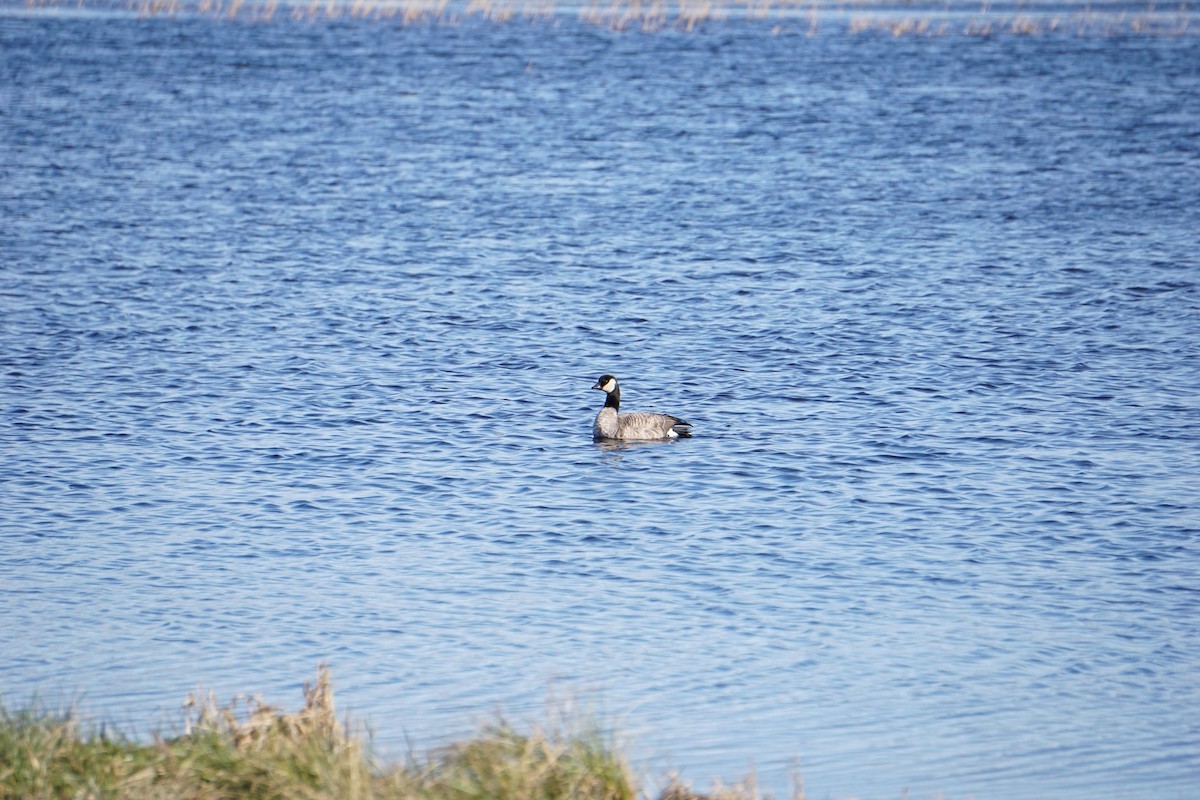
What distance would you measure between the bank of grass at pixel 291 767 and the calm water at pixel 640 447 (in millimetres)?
1242

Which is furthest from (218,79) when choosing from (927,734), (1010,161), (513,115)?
(927,734)

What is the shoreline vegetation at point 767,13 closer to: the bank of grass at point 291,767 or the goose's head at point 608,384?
the goose's head at point 608,384

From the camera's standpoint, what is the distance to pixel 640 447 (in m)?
20.8

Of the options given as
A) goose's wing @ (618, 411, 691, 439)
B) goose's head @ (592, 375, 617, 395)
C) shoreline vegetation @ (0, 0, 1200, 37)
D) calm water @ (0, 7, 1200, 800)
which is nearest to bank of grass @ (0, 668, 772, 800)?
calm water @ (0, 7, 1200, 800)

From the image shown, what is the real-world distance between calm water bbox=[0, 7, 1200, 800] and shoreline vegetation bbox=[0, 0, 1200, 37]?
25211mm

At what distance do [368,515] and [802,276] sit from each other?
15756 mm

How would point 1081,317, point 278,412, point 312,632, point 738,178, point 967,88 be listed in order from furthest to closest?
point 967,88, point 738,178, point 1081,317, point 278,412, point 312,632

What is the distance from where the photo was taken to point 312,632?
14.1 m

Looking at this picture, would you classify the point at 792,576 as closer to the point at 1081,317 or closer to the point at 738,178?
the point at 1081,317

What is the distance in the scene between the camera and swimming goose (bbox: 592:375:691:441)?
20875 millimetres

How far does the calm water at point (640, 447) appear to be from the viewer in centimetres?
1292

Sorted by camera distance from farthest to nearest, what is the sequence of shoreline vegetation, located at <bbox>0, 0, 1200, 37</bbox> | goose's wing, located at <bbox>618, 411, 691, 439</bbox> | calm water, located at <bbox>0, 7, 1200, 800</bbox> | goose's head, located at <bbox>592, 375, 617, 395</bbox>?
1. shoreline vegetation, located at <bbox>0, 0, 1200, 37</bbox>
2. goose's head, located at <bbox>592, 375, 617, 395</bbox>
3. goose's wing, located at <bbox>618, 411, 691, 439</bbox>
4. calm water, located at <bbox>0, 7, 1200, 800</bbox>

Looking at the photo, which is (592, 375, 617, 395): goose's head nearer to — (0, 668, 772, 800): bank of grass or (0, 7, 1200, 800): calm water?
(0, 7, 1200, 800): calm water

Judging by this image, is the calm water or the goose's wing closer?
the calm water
